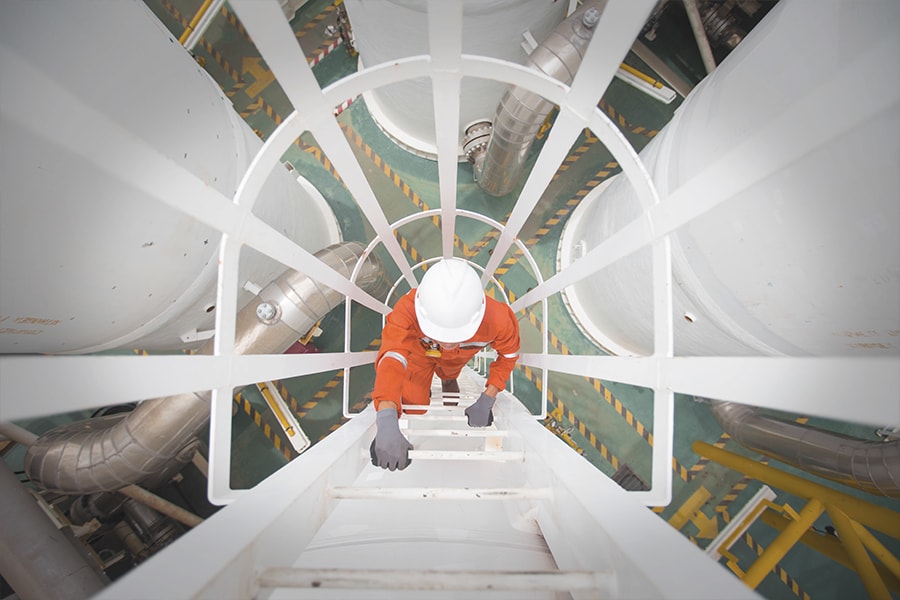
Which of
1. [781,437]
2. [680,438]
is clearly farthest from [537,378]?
[781,437]

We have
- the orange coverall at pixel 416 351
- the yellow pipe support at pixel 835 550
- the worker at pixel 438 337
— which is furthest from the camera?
the yellow pipe support at pixel 835 550

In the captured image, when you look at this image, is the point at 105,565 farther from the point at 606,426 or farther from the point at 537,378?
the point at 606,426

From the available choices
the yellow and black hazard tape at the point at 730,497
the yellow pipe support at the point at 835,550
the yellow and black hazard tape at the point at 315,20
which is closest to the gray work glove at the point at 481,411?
the yellow pipe support at the point at 835,550

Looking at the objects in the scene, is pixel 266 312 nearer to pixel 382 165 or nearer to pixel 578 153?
pixel 382 165

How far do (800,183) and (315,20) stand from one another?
17.1 feet

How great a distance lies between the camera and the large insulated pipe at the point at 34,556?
7.77 ft

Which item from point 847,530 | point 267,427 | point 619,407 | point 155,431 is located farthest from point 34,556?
point 847,530

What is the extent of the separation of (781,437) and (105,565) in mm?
6014

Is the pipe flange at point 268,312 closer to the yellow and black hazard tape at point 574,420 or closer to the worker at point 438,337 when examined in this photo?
the worker at point 438,337

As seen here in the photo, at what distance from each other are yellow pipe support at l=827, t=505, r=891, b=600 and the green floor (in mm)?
1784

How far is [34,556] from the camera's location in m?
2.40

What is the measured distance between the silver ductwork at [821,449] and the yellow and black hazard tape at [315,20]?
5914 mm

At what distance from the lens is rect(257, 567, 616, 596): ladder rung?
3.12ft

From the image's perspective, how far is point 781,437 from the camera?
321cm
